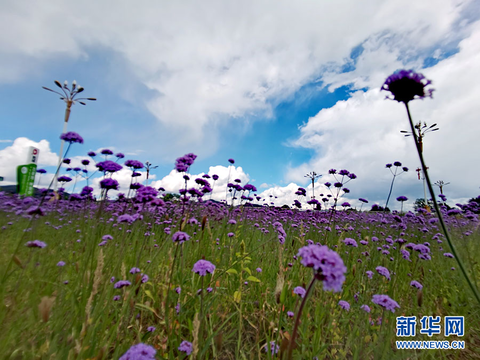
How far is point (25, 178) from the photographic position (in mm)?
6082

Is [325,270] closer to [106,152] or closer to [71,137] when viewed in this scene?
[71,137]

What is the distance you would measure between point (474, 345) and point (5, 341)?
14.6 ft

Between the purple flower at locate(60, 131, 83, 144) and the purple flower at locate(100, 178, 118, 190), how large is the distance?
31.1 inches

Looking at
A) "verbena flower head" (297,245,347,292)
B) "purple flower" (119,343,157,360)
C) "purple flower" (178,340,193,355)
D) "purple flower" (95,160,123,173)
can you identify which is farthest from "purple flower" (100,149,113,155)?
"verbena flower head" (297,245,347,292)

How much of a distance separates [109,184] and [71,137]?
0.96 meters

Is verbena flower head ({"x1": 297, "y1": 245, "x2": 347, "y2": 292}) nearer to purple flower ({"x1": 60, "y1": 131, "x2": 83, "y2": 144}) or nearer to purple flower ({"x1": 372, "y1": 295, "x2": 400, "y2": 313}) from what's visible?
purple flower ({"x1": 372, "y1": 295, "x2": 400, "y2": 313})

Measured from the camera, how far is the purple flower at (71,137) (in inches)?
118

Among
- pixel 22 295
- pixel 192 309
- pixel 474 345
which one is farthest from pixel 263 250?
pixel 22 295

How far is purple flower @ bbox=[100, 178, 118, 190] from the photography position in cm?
271

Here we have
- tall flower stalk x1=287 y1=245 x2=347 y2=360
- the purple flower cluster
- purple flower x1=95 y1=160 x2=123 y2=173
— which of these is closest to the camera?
tall flower stalk x1=287 y1=245 x2=347 y2=360

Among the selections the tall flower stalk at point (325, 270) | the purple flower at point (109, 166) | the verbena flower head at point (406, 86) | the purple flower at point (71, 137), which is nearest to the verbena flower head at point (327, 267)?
the tall flower stalk at point (325, 270)

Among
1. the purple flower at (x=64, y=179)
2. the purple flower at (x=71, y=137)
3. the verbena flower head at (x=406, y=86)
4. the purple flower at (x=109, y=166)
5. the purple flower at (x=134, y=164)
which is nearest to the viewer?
the verbena flower head at (x=406, y=86)

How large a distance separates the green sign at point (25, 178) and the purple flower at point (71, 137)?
4398 mm

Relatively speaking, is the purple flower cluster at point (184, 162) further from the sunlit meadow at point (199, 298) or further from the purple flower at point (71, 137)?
the purple flower at point (71, 137)
